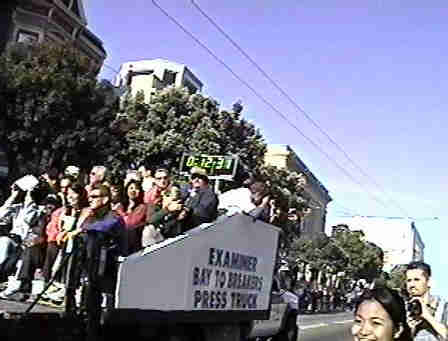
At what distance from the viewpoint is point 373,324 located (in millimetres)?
3078

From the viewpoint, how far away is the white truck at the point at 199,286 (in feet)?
23.9

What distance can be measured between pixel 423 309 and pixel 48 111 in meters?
26.4

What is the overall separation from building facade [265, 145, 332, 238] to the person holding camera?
6257 centimetres

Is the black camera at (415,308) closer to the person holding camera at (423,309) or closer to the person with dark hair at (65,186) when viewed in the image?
the person holding camera at (423,309)

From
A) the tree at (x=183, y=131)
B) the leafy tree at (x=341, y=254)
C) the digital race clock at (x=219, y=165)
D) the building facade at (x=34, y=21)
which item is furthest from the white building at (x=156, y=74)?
the digital race clock at (x=219, y=165)

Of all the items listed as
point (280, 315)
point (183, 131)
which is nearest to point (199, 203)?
point (280, 315)

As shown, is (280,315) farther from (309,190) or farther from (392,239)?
(392,239)

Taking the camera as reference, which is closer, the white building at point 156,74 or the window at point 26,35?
the window at point 26,35

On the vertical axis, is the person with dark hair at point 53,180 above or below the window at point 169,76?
below

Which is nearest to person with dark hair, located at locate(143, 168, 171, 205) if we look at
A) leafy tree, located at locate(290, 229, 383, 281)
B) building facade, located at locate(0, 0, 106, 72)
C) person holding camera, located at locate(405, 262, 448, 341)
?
person holding camera, located at locate(405, 262, 448, 341)

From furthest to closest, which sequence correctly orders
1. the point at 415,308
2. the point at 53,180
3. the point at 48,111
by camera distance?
the point at 48,111, the point at 53,180, the point at 415,308

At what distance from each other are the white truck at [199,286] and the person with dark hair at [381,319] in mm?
3778

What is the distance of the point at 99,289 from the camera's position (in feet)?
22.6

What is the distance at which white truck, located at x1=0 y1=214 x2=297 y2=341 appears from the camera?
7297 millimetres
